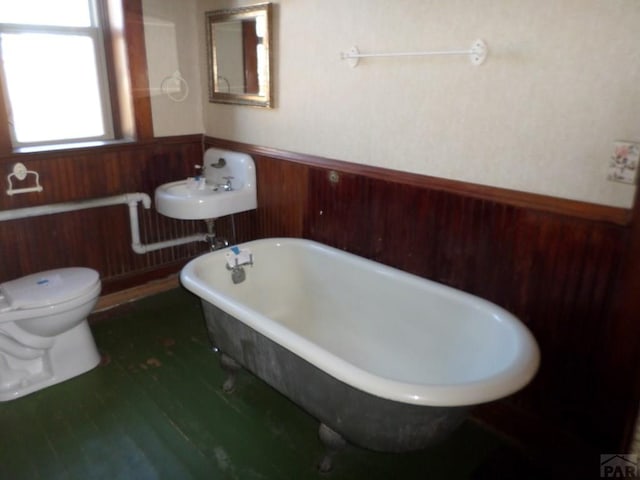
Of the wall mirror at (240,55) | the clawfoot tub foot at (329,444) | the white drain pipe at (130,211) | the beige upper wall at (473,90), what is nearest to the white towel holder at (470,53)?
the beige upper wall at (473,90)

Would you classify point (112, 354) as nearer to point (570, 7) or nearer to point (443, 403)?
point (443, 403)

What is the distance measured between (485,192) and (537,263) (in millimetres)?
339

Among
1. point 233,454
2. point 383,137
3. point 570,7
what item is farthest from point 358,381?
point 570,7

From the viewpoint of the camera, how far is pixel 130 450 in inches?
75.1

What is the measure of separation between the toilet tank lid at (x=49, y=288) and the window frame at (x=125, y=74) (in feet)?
2.38

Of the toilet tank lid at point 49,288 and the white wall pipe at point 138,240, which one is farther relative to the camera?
the white wall pipe at point 138,240

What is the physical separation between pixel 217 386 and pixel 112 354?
685 mm

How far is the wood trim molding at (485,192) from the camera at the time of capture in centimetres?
159

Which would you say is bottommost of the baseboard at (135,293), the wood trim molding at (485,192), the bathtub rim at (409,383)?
the baseboard at (135,293)

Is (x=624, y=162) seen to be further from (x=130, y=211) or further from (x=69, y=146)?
(x=69, y=146)

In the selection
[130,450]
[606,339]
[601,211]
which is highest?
[601,211]

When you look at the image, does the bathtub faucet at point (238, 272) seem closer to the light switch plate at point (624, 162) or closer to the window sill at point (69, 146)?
the window sill at point (69, 146)

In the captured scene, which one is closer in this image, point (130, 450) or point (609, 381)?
point (609, 381)

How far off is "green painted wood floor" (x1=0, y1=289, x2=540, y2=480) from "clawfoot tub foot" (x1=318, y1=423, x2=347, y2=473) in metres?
0.03
